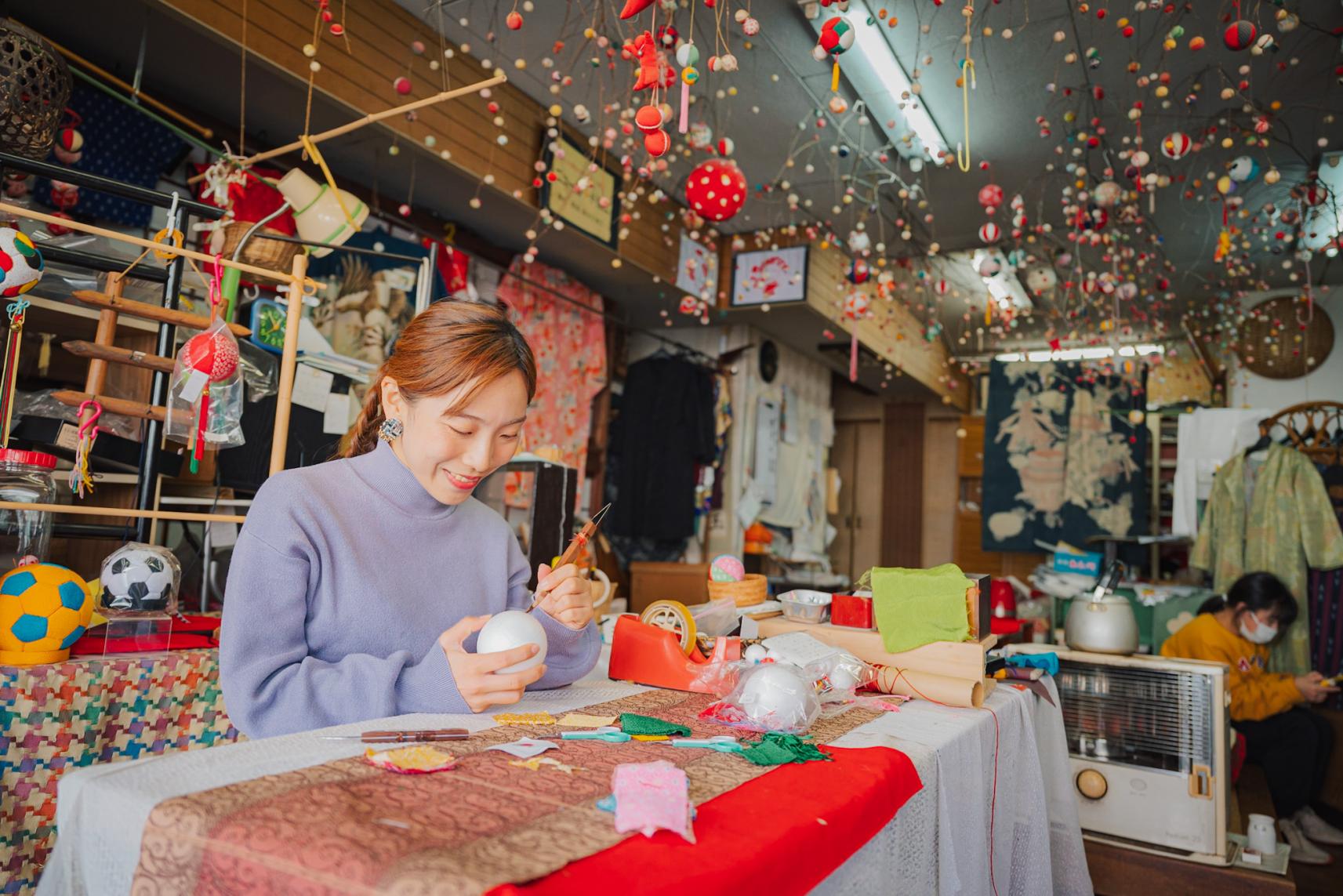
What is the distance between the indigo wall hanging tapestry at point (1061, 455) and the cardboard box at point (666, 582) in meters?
2.40

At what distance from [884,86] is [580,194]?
172 cm

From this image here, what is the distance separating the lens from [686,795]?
91 cm

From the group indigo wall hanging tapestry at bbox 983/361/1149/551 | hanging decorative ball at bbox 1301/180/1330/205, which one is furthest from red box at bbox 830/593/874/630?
indigo wall hanging tapestry at bbox 983/361/1149/551

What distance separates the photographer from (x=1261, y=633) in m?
3.92

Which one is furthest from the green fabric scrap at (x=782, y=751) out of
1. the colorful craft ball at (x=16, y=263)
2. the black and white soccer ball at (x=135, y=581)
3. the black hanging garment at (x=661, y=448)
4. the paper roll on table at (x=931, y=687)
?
the black hanging garment at (x=661, y=448)

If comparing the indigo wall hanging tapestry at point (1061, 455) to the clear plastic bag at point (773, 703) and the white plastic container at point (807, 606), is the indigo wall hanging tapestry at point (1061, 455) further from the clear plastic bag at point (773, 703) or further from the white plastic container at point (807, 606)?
the clear plastic bag at point (773, 703)

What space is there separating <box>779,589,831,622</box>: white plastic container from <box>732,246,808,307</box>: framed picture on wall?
159 inches

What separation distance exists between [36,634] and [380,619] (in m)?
0.99

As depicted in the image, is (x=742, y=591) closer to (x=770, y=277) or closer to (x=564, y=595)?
(x=564, y=595)

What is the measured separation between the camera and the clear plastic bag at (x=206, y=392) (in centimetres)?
216

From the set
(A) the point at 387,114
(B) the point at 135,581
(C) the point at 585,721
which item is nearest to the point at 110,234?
(B) the point at 135,581

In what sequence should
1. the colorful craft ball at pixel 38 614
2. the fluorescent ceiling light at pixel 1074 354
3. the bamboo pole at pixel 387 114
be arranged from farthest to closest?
the fluorescent ceiling light at pixel 1074 354, the bamboo pole at pixel 387 114, the colorful craft ball at pixel 38 614

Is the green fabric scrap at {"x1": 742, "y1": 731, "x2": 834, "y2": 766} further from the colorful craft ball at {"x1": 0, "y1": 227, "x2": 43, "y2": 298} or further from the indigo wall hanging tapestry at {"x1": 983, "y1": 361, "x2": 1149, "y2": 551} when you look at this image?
the indigo wall hanging tapestry at {"x1": 983, "y1": 361, "x2": 1149, "y2": 551}

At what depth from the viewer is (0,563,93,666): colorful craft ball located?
180 cm
